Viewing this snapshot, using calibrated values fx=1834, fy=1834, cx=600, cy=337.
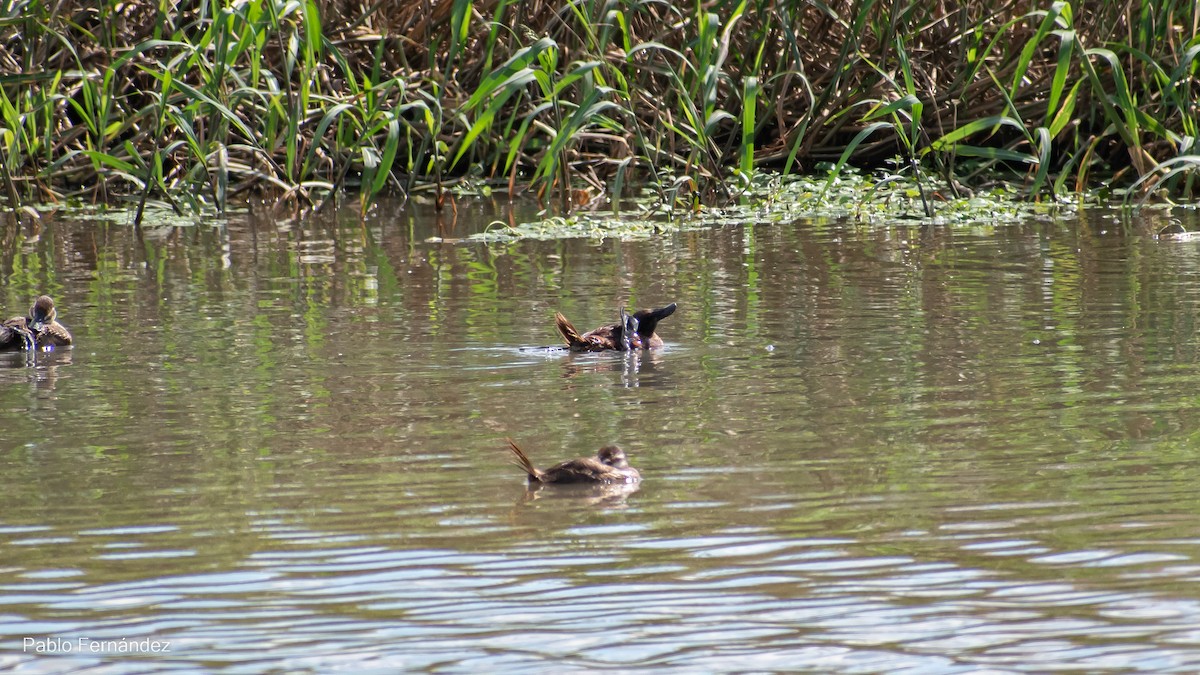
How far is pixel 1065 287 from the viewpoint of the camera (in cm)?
984

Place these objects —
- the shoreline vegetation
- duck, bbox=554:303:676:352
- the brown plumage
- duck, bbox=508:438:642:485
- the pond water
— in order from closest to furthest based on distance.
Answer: the pond water < duck, bbox=508:438:642:485 < duck, bbox=554:303:676:352 < the brown plumage < the shoreline vegetation

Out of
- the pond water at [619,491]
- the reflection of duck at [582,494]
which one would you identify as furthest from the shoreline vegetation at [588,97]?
the reflection of duck at [582,494]

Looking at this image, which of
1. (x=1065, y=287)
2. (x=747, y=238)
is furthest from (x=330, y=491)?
(x=747, y=238)

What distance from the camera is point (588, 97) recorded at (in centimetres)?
1269

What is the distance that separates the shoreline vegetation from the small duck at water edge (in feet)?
13.5

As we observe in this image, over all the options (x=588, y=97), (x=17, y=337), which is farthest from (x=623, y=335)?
(x=588, y=97)

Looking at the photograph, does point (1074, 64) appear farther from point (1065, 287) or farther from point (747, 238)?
point (1065, 287)

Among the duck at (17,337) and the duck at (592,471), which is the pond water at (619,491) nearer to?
the duck at (592,471)

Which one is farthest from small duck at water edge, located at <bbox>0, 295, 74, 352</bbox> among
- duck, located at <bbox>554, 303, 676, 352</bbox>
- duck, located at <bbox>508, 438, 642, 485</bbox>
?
duck, located at <bbox>508, 438, 642, 485</bbox>

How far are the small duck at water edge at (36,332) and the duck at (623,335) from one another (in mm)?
2383

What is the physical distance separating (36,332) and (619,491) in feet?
14.6

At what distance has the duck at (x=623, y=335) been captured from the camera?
8.55 meters

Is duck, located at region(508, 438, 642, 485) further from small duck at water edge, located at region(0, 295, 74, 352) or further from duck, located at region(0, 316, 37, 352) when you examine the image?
duck, located at region(0, 316, 37, 352)

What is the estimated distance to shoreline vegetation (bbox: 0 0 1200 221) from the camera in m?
13.2
